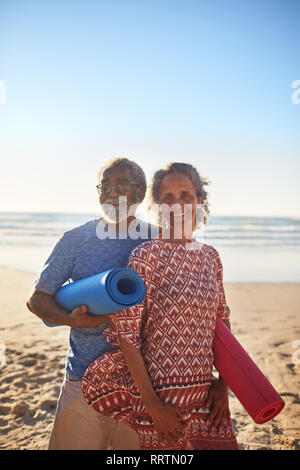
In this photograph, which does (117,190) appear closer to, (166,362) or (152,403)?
(166,362)

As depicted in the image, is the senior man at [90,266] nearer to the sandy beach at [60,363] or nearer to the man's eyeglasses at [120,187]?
the man's eyeglasses at [120,187]

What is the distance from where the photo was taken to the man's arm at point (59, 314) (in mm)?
1775

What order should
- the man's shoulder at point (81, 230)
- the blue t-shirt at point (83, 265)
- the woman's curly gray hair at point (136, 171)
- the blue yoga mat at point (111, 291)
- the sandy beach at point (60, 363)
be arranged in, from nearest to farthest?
the blue yoga mat at point (111, 291) < the blue t-shirt at point (83, 265) < the man's shoulder at point (81, 230) < the woman's curly gray hair at point (136, 171) < the sandy beach at point (60, 363)

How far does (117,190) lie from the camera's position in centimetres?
230

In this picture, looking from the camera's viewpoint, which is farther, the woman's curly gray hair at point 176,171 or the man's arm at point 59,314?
the woman's curly gray hair at point 176,171

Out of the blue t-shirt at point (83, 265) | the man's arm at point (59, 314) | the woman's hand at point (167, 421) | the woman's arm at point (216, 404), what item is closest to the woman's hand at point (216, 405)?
the woman's arm at point (216, 404)

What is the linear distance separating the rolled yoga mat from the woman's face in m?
0.60

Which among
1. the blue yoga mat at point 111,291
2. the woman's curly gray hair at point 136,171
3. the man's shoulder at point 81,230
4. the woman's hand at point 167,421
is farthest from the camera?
the woman's curly gray hair at point 136,171

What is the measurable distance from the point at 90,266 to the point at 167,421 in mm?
903

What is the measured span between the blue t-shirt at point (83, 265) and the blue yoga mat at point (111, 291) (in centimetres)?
33

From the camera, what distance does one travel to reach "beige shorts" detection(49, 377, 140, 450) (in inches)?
88.3

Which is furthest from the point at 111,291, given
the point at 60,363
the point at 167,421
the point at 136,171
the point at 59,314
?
the point at 60,363

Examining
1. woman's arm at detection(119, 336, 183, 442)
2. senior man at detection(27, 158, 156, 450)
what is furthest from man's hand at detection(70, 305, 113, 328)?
senior man at detection(27, 158, 156, 450)

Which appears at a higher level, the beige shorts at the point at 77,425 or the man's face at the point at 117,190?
the man's face at the point at 117,190
